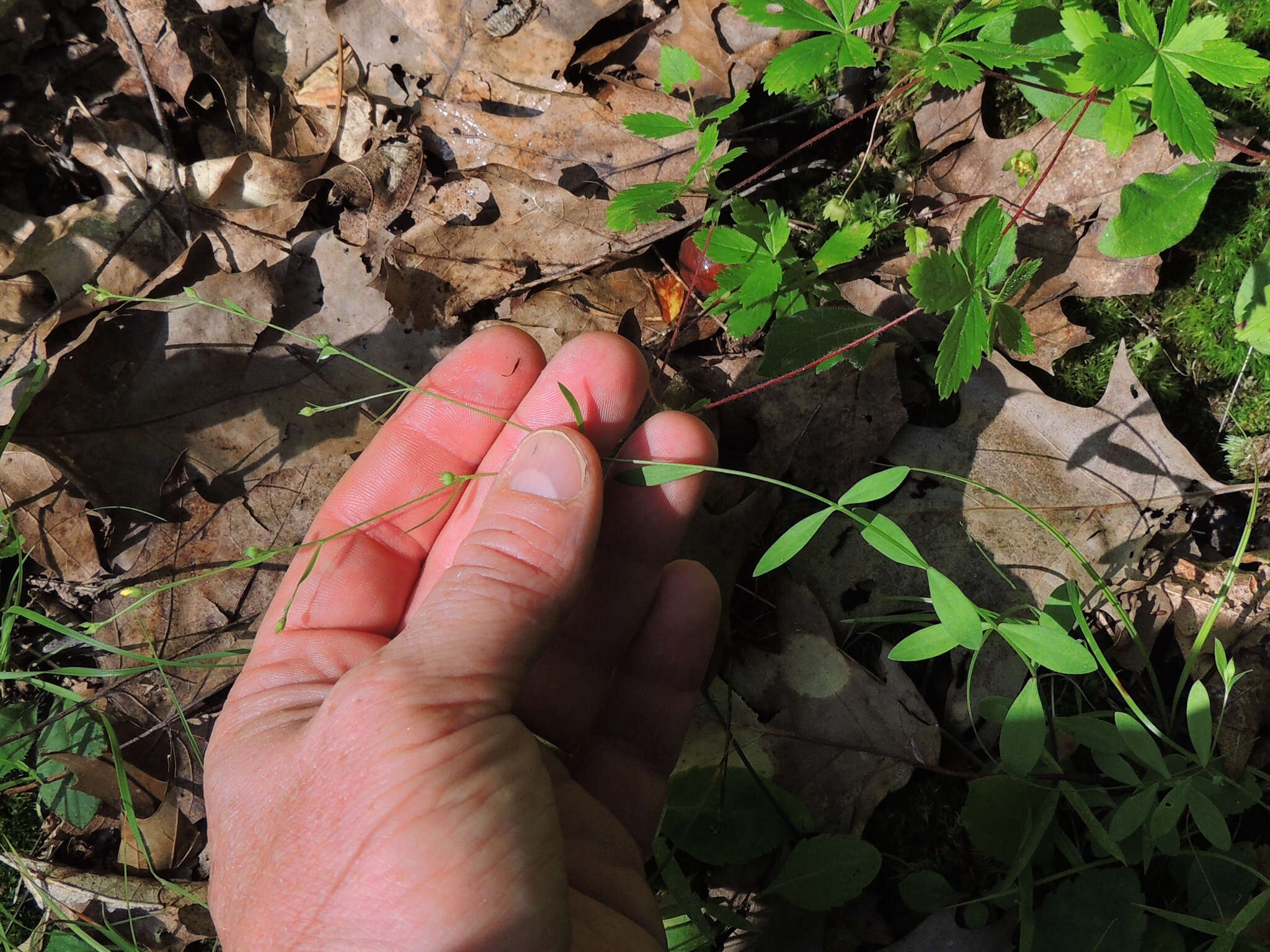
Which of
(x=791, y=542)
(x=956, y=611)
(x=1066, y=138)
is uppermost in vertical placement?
(x=1066, y=138)

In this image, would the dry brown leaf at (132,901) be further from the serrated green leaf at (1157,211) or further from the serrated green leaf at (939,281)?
the serrated green leaf at (1157,211)

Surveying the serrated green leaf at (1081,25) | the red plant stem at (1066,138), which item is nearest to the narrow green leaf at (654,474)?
the red plant stem at (1066,138)

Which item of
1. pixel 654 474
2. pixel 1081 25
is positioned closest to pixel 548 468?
pixel 654 474

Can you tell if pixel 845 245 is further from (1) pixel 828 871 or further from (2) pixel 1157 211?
(1) pixel 828 871

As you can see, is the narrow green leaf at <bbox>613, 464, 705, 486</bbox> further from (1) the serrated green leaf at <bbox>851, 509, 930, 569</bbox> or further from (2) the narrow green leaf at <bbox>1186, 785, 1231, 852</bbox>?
(2) the narrow green leaf at <bbox>1186, 785, 1231, 852</bbox>

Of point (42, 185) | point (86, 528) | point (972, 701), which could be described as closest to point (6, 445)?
point (86, 528)

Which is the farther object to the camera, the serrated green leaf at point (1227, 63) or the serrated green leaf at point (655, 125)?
the serrated green leaf at point (655, 125)
